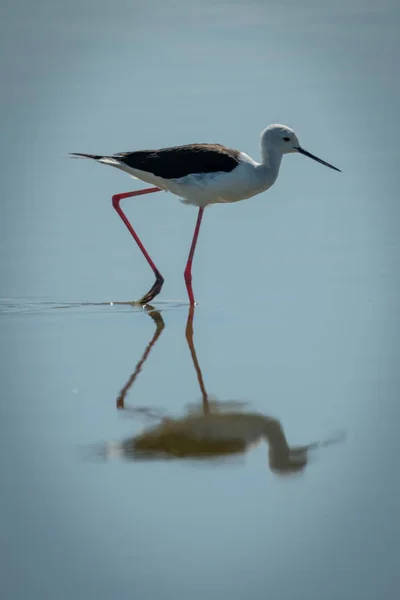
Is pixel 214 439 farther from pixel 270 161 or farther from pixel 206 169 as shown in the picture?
pixel 270 161

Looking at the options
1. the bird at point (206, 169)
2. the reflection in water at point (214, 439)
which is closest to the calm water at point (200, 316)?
the reflection in water at point (214, 439)

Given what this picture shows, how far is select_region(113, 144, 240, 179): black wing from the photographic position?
804cm

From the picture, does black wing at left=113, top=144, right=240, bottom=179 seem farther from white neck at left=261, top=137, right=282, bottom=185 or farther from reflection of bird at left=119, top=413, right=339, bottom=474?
reflection of bird at left=119, top=413, right=339, bottom=474

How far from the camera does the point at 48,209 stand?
10297 millimetres

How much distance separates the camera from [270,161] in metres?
8.25

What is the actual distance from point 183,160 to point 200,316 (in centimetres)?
149

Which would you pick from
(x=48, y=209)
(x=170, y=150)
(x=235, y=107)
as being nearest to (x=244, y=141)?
(x=235, y=107)

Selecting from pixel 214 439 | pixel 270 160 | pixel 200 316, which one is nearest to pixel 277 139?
pixel 270 160

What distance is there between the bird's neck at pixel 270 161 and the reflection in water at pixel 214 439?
3328mm

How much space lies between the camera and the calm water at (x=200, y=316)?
3699mm

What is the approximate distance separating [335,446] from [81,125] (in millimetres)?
8686

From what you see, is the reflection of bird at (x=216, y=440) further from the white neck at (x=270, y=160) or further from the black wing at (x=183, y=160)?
the white neck at (x=270, y=160)

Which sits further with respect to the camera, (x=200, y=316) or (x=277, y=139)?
(x=277, y=139)

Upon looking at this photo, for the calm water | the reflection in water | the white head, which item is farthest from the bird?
the reflection in water
